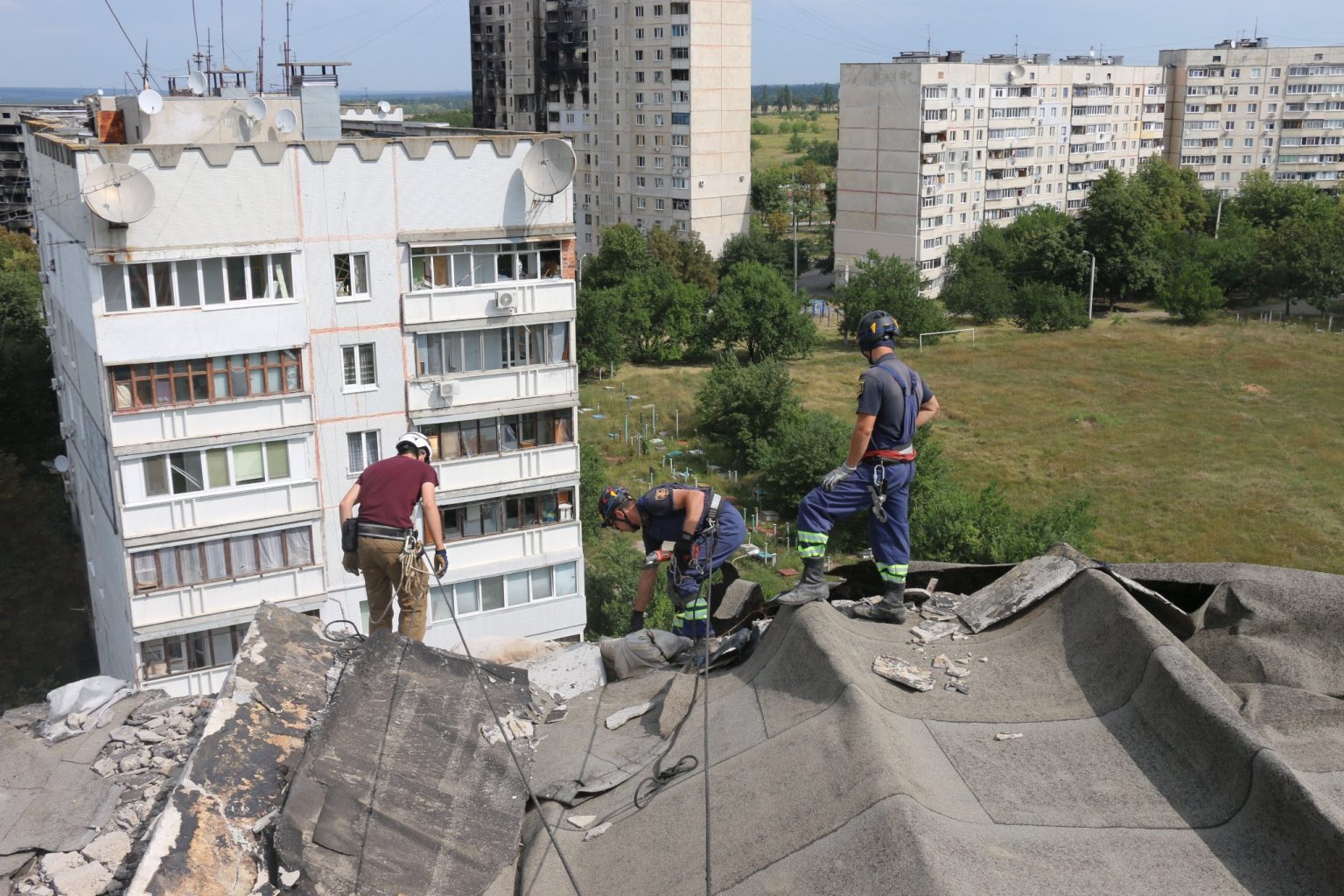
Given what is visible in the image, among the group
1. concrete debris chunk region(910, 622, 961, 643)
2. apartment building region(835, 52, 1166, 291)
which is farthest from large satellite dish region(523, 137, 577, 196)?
apartment building region(835, 52, 1166, 291)

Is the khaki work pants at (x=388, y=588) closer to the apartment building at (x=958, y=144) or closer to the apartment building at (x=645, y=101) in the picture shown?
the apartment building at (x=958, y=144)

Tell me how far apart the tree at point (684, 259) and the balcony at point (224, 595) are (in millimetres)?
51735

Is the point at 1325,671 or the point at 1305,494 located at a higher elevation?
the point at 1325,671

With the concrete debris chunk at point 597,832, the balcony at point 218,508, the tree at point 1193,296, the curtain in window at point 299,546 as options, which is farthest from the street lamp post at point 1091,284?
the concrete debris chunk at point 597,832

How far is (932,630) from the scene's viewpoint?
718cm

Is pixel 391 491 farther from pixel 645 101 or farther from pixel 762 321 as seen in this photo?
pixel 645 101

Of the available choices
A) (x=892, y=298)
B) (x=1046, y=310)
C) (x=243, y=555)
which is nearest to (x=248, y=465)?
(x=243, y=555)

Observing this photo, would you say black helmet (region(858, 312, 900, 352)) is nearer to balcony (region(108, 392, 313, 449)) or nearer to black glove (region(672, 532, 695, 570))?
black glove (region(672, 532, 695, 570))

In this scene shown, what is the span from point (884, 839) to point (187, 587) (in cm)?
1653

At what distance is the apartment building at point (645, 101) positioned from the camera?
73875 millimetres

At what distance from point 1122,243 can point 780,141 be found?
3556 inches

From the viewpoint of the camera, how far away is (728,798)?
536 centimetres

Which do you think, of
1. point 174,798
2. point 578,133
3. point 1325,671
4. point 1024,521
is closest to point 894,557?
point 1325,671

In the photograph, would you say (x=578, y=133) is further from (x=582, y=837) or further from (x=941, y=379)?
(x=582, y=837)
